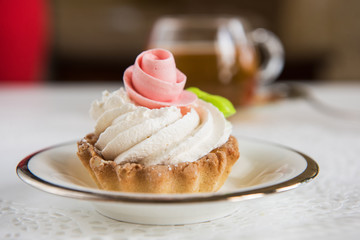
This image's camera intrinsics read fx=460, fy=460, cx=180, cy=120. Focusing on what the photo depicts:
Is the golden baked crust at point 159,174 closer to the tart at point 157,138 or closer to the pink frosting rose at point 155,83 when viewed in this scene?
the tart at point 157,138

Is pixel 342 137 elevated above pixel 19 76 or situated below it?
above

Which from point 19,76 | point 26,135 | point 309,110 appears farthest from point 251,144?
point 19,76

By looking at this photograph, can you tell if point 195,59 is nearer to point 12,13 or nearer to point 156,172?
point 156,172

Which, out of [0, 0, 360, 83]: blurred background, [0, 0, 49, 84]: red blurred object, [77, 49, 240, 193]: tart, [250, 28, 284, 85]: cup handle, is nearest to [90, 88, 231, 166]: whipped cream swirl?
[77, 49, 240, 193]: tart

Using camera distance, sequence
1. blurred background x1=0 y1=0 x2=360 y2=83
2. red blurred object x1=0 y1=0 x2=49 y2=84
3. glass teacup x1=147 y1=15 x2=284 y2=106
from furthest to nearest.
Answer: blurred background x1=0 y1=0 x2=360 y2=83 < red blurred object x1=0 y1=0 x2=49 y2=84 < glass teacup x1=147 y1=15 x2=284 y2=106

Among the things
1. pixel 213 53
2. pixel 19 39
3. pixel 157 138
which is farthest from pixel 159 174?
pixel 19 39

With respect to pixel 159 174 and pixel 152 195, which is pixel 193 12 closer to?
pixel 159 174

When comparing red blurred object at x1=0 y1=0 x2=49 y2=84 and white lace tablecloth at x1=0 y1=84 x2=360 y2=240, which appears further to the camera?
red blurred object at x1=0 y1=0 x2=49 y2=84

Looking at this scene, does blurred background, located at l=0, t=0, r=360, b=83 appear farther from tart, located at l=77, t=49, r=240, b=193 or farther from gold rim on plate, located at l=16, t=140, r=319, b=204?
gold rim on plate, located at l=16, t=140, r=319, b=204
